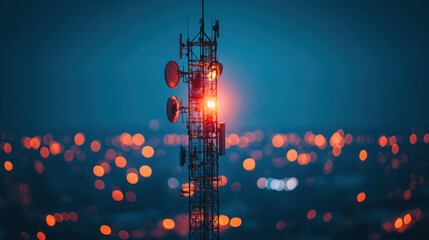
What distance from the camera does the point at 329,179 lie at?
33.8 meters

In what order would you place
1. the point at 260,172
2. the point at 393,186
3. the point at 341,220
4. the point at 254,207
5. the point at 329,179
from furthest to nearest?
the point at 260,172 → the point at 329,179 → the point at 393,186 → the point at 254,207 → the point at 341,220

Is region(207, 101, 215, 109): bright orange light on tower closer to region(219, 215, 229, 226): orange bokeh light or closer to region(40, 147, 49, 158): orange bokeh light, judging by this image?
region(219, 215, 229, 226): orange bokeh light

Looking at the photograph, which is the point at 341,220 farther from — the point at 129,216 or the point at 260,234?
the point at 129,216

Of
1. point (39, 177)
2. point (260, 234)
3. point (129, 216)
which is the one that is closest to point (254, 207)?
point (260, 234)

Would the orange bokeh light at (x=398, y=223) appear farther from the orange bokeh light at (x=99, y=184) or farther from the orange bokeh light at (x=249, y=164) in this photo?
the orange bokeh light at (x=99, y=184)

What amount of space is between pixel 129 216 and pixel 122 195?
5680 millimetres

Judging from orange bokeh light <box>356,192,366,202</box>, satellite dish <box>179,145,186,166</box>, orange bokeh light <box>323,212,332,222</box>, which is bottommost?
orange bokeh light <box>323,212,332,222</box>

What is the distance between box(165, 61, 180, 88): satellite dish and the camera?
8.52 metres

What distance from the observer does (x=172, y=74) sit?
8.61 meters

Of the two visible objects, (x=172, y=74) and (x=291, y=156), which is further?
(x=291, y=156)

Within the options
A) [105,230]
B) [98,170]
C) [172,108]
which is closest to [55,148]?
[98,170]

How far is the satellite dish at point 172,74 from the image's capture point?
27.9 feet

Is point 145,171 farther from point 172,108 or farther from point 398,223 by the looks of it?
point 172,108

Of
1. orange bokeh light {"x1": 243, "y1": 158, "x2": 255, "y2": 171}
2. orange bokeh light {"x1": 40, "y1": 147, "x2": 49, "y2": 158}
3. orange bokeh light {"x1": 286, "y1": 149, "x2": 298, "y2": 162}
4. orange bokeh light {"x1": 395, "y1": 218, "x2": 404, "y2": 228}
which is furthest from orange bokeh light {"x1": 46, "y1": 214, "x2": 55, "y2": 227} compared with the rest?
orange bokeh light {"x1": 286, "y1": 149, "x2": 298, "y2": 162}
